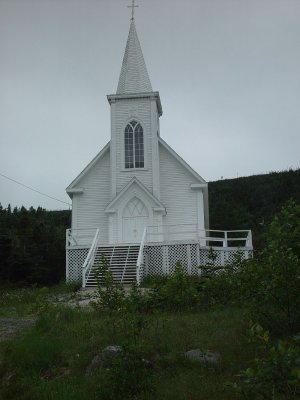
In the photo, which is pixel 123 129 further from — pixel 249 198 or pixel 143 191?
pixel 249 198

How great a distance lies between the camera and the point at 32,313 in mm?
12070

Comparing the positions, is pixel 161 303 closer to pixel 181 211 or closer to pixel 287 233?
pixel 287 233

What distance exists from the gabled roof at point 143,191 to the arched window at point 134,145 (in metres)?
1.23

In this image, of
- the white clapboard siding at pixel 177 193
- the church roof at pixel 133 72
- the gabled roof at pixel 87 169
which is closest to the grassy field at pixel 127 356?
Answer: the white clapboard siding at pixel 177 193

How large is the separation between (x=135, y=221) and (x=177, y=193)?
2276mm

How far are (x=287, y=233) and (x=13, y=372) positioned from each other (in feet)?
15.0

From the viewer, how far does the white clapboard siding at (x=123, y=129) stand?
2398 centimetres

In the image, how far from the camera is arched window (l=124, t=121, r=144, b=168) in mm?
24312

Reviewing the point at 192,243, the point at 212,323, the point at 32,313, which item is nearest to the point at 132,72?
the point at 192,243

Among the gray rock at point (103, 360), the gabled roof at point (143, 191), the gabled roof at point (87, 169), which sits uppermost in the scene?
the gabled roof at point (87, 169)

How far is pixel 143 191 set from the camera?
23219 millimetres

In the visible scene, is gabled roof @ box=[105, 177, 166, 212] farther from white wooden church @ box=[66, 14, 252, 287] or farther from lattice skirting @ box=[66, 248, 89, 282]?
lattice skirting @ box=[66, 248, 89, 282]

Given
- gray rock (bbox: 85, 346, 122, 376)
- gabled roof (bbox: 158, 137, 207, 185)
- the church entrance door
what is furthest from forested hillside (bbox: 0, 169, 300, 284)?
gray rock (bbox: 85, 346, 122, 376)

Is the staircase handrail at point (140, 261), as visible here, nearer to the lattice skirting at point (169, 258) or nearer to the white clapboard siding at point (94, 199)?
the lattice skirting at point (169, 258)
